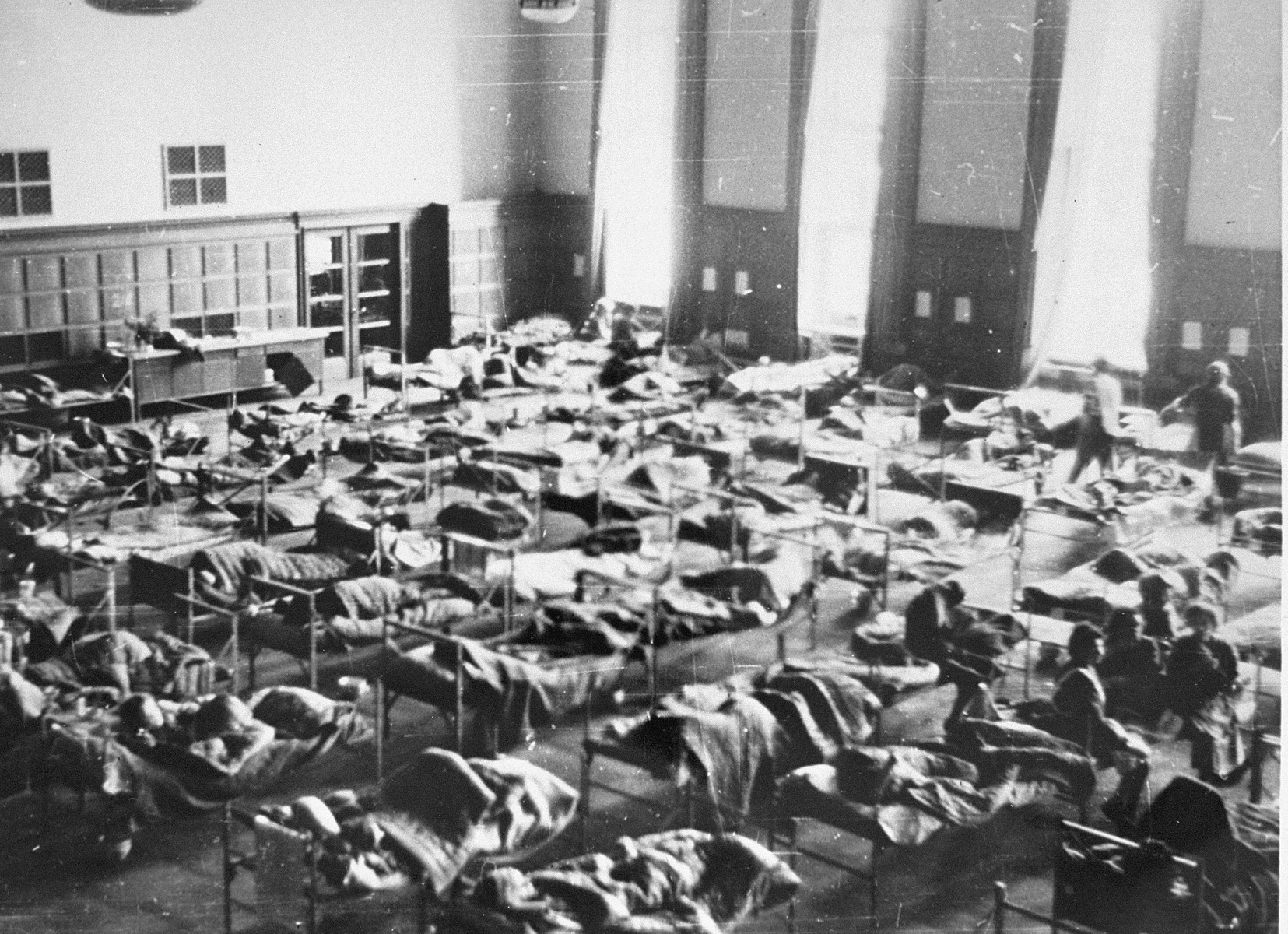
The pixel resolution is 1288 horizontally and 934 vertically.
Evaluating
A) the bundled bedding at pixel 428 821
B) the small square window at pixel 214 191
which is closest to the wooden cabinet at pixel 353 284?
the small square window at pixel 214 191

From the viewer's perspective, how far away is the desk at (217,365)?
8.48 metres

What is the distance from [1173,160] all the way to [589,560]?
4.88 metres

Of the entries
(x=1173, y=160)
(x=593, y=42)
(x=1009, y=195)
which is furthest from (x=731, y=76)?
(x=1009, y=195)

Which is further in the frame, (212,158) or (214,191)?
(214,191)

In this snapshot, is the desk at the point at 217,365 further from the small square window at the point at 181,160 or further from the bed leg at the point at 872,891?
the bed leg at the point at 872,891

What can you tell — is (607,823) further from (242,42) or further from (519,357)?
(242,42)

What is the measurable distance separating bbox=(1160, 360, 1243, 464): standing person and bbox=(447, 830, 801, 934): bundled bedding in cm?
474

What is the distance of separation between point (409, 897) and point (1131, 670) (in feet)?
15.3

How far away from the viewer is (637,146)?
8.22m

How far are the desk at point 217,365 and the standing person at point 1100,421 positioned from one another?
5618 mm

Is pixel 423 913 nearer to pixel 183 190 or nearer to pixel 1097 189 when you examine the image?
pixel 183 190

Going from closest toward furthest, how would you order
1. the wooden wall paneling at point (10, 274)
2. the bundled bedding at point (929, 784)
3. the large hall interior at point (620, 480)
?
the large hall interior at point (620, 480)
the bundled bedding at point (929, 784)
the wooden wall paneling at point (10, 274)

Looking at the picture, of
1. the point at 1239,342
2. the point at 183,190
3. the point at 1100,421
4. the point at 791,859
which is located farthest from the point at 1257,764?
the point at 183,190

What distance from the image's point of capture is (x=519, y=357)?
29.5ft
